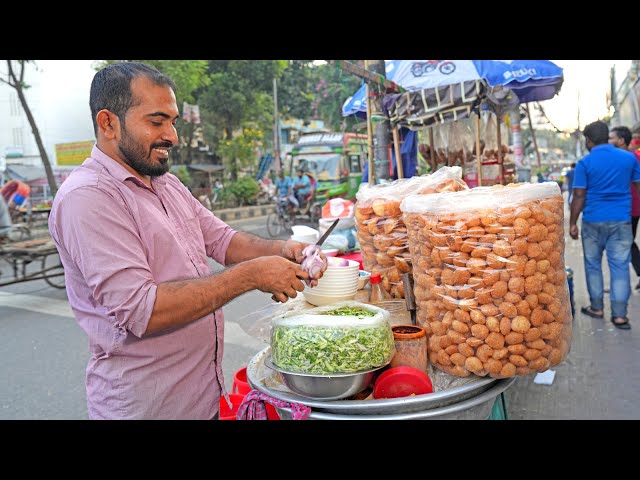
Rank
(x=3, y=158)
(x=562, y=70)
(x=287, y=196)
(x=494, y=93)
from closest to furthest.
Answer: (x=494, y=93) < (x=562, y=70) < (x=287, y=196) < (x=3, y=158)

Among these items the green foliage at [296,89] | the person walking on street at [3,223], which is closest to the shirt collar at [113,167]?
the person walking on street at [3,223]

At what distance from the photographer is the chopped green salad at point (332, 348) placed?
1459 millimetres

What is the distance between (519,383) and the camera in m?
3.70

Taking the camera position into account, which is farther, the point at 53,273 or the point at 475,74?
the point at 53,273

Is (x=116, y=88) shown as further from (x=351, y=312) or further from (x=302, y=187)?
(x=302, y=187)

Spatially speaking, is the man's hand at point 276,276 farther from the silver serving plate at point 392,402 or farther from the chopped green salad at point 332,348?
the silver serving plate at point 392,402

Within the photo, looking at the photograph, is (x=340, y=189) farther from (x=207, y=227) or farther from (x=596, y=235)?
(x=207, y=227)

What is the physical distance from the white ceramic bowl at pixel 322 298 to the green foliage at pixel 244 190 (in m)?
18.8

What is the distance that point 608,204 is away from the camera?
185 inches

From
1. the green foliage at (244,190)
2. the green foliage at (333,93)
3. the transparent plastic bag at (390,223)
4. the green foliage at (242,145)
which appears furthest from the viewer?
the green foliage at (242,145)

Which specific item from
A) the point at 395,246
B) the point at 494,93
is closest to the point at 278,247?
the point at 395,246

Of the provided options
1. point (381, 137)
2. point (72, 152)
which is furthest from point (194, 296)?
point (72, 152)

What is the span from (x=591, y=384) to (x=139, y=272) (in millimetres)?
3543

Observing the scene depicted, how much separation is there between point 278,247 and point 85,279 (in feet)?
2.77
